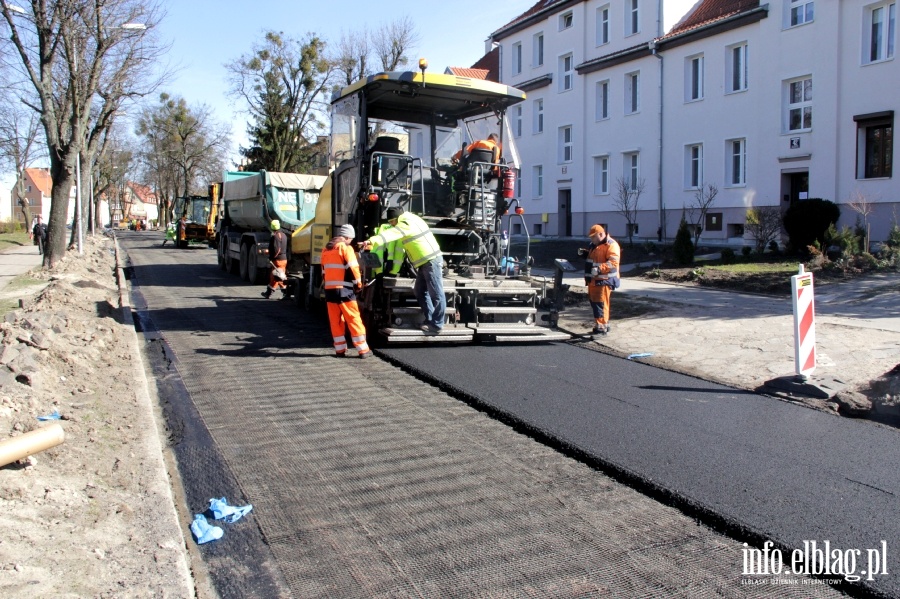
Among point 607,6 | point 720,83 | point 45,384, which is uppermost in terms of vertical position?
point 607,6

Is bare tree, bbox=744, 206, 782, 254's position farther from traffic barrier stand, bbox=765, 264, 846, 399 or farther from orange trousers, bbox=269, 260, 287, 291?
traffic barrier stand, bbox=765, 264, 846, 399

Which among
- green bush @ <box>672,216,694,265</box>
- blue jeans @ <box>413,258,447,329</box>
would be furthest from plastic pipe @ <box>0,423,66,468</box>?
green bush @ <box>672,216,694,265</box>

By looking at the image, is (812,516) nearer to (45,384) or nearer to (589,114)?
(45,384)

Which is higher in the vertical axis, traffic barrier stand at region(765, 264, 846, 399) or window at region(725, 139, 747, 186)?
window at region(725, 139, 747, 186)

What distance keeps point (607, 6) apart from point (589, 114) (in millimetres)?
4074

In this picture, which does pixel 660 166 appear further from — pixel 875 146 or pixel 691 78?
pixel 875 146

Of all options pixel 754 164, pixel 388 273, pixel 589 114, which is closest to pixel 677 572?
pixel 388 273

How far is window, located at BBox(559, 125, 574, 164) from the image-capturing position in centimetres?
3061

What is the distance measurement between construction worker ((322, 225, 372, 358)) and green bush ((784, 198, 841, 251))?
502 inches

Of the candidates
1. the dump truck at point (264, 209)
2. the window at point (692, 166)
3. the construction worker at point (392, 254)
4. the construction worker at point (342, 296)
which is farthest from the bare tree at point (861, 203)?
the construction worker at point (342, 296)

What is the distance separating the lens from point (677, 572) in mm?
3283

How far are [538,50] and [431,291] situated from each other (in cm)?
2712

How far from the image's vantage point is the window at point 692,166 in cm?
2439

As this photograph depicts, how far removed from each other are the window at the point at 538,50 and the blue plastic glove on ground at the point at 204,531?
31.2 metres
